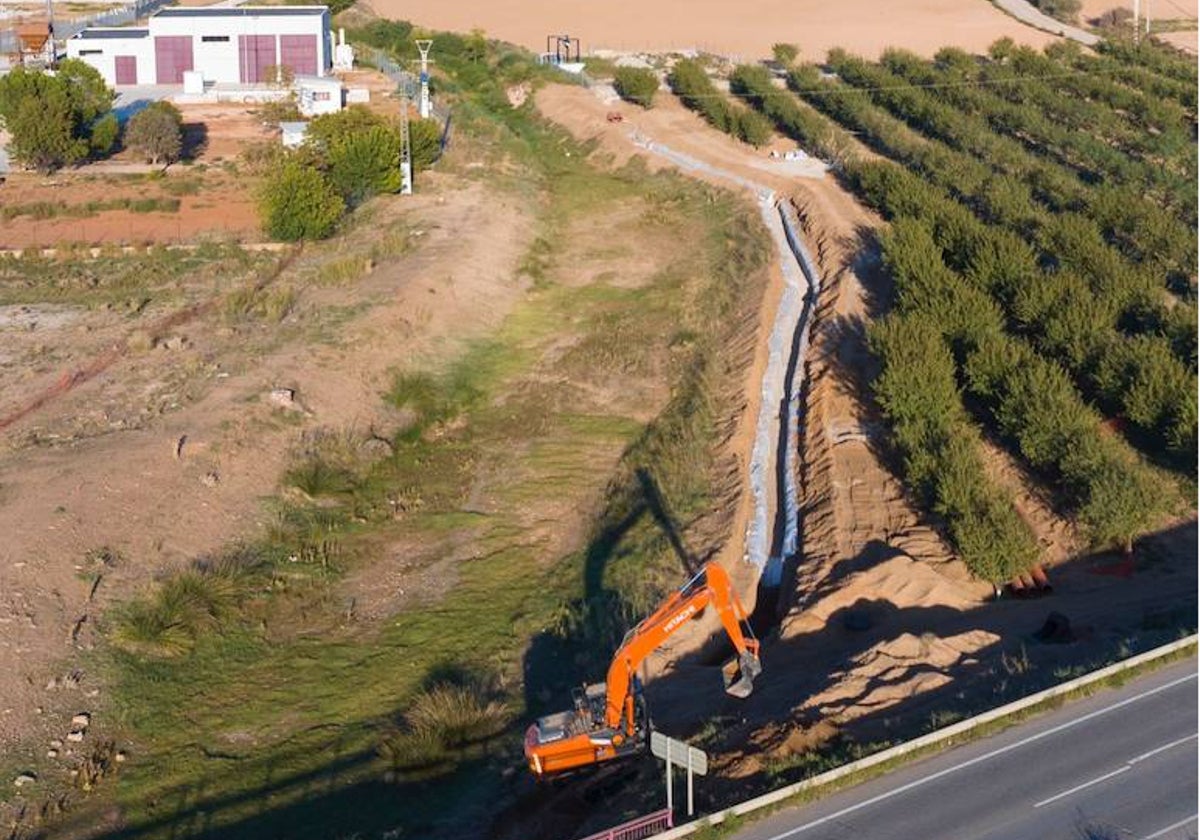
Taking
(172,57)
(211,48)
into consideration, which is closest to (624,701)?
(211,48)

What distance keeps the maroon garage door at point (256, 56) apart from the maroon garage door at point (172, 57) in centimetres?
289

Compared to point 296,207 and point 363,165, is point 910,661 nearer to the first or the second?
point 296,207

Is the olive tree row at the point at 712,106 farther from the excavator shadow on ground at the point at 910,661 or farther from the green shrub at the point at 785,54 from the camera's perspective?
the excavator shadow on ground at the point at 910,661

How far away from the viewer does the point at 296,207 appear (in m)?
49.2

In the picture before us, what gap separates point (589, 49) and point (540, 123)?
101 feet

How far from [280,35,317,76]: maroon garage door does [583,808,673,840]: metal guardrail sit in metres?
67.5

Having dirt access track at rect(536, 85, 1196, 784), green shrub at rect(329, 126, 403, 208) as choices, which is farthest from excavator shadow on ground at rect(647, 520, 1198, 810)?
green shrub at rect(329, 126, 403, 208)

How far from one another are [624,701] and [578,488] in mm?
12199

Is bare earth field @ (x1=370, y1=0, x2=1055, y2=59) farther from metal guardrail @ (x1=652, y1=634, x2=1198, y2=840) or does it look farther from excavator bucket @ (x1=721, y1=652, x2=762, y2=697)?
excavator bucket @ (x1=721, y1=652, x2=762, y2=697)

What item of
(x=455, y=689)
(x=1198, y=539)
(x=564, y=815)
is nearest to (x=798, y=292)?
(x=1198, y=539)

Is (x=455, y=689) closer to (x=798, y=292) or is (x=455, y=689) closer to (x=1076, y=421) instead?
(x=1076, y=421)

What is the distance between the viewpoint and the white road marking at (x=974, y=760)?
16.9 m

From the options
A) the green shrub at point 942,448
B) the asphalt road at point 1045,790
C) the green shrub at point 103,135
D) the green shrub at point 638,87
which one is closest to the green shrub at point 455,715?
the asphalt road at point 1045,790

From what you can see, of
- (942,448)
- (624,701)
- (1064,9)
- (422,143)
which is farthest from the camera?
(1064,9)
